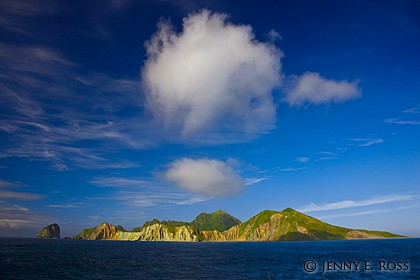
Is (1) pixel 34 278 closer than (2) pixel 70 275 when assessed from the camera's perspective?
Yes

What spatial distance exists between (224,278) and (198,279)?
17.7 ft

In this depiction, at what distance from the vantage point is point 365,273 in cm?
6538

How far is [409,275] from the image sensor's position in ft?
203

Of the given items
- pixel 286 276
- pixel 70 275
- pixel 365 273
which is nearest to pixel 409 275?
pixel 365 273

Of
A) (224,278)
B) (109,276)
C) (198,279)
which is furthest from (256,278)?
(109,276)

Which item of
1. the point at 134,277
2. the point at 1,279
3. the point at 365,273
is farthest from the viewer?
the point at 365,273

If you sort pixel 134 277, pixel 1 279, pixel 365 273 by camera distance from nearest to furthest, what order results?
pixel 1 279 → pixel 134 277 → pixel 365 273

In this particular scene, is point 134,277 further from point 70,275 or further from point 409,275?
point 409,275

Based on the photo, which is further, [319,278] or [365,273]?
[365,273]

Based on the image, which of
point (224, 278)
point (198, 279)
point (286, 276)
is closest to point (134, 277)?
point (198, 279)

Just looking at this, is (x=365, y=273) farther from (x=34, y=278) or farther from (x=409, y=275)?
(x=34, y=278)

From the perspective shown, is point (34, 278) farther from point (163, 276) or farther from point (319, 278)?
point (319, 278)

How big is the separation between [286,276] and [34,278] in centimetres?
5060

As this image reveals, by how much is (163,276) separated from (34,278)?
25.2 metres
